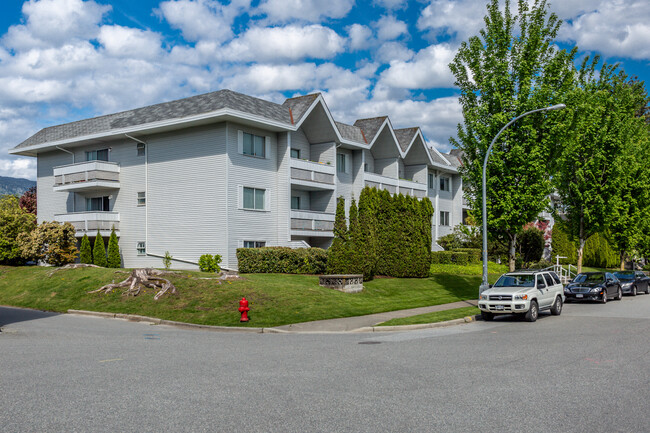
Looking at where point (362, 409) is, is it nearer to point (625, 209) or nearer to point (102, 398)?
point (102, 398)

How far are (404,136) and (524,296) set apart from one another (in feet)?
95.4

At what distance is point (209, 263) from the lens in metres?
30.0

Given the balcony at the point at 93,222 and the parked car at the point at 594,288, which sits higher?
the balcony at the point at 93,222

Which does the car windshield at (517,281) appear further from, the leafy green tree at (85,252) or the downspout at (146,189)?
the leafy green tree at (85,252)

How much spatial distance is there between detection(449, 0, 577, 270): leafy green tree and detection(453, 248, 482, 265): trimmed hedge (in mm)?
→ 19692

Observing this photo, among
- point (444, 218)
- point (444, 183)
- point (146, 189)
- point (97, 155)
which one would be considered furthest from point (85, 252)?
point (444, 183)

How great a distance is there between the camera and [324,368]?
9.86 metres

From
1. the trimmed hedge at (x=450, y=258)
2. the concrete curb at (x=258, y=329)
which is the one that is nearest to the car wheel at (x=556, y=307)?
the concrete curb at (x=258, y=329)

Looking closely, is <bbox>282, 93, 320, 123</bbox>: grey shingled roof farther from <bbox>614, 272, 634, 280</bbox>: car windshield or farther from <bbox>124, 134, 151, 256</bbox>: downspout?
<bbox>614, 272, 634, 280</bbox>: car windshield

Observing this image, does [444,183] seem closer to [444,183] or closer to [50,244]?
[444,183]

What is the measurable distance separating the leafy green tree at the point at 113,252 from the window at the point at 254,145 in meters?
9.96

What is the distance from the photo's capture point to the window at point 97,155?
3784 centimetres

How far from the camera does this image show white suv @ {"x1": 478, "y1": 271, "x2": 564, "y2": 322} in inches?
737

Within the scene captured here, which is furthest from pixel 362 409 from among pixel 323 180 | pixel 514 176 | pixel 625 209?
pixel 625 209
